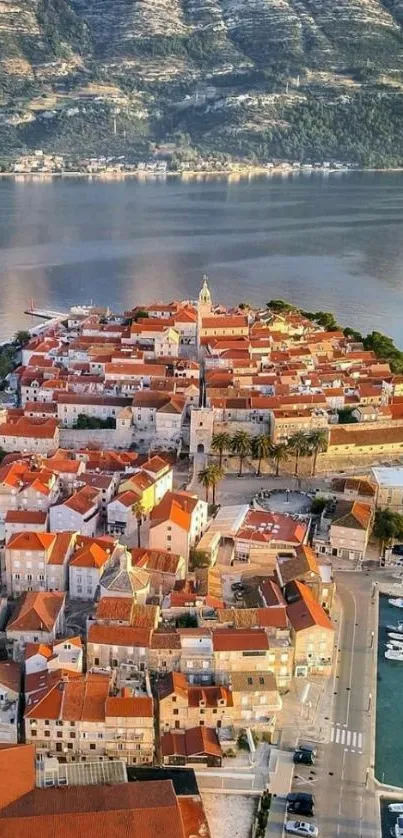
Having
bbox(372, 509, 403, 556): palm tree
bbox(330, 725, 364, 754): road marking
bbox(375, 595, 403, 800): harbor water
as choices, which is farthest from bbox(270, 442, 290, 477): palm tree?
bbox(330, 725, 364, 754): road marking

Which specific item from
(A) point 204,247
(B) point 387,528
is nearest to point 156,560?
(B) point 387,528

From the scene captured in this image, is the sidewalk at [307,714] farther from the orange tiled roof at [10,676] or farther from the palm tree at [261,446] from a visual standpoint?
the palm tree at [261,446]

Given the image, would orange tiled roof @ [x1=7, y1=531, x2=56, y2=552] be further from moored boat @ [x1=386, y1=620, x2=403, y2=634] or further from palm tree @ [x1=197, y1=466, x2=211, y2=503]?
moored boat @ [x1=386, y1=620, x2=403, y2=634]

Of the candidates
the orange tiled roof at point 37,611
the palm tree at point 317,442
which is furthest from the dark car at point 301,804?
the palm tree at point 317,442

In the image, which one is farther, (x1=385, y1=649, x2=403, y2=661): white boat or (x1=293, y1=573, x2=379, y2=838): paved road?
(x1=385, y1=649, x2=403, y2=661): white boat

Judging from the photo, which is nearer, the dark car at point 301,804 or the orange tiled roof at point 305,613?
the dark car at point 301,804

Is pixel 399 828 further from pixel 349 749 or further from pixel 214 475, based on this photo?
pixel 214 475
